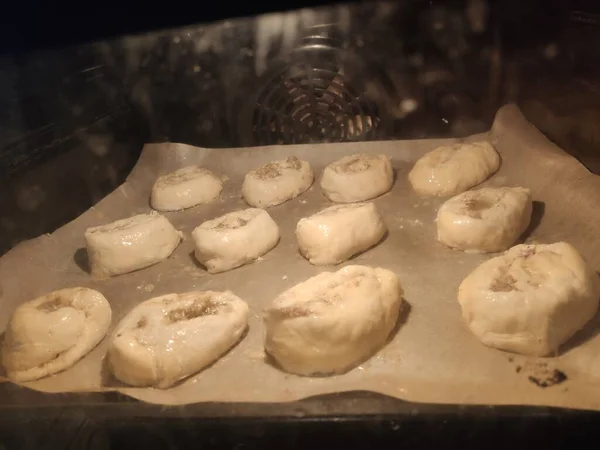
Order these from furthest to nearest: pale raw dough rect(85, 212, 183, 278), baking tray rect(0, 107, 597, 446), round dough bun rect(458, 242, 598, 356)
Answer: pale raw dough rect(85, 212, 183, 278)
round dough bun rect(458, 242, 598, 356)
baking tray rect(0, 107, 597, 446)

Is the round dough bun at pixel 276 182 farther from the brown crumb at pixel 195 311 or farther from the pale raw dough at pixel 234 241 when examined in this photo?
A: the brown crumb at pixel 195 311

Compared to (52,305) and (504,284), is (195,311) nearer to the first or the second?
(52,305)

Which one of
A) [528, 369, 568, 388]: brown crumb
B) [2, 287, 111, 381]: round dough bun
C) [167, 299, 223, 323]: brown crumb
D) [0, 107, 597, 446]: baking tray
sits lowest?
[2, 287, 111, 381]: round dough bun

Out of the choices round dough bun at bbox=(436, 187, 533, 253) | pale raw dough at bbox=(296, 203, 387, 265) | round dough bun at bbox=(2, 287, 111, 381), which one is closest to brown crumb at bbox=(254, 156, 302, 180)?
pale raw dough at bbox=(296, 203, 387, 265)

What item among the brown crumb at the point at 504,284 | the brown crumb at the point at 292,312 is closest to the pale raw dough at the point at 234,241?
the brown crumb at the point at 292,312

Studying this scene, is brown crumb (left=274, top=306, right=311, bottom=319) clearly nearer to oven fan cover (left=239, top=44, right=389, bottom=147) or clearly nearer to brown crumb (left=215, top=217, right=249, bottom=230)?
brown crumb (left=215, top=217, right=249, bottom=230)

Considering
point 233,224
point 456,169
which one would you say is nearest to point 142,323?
point 233,224
